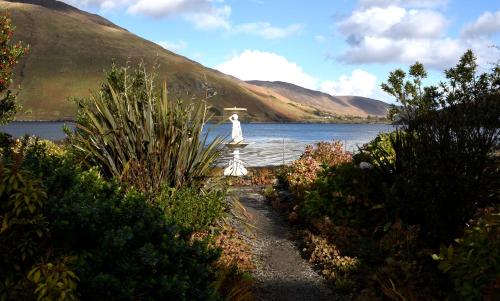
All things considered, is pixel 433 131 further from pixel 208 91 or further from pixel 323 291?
pixel 208 91

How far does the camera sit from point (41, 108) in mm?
180375

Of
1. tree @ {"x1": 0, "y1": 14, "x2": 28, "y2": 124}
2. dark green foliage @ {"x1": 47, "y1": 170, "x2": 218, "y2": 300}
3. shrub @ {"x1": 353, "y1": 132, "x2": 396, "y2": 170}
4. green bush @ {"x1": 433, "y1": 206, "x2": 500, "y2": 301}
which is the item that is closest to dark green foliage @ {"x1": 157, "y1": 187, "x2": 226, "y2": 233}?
shrub @ {"x1": 353, "y1": 132, "x2": 396, "y2": 170}

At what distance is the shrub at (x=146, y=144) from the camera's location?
6992mm

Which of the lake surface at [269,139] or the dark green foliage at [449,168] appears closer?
the dark green foliage at [449,168]

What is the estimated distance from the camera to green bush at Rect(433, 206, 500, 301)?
14.7ft

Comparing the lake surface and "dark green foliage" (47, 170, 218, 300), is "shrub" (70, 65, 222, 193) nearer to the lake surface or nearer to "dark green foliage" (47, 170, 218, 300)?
the lake surface

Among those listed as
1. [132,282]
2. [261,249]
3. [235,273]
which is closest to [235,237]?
[261,249]

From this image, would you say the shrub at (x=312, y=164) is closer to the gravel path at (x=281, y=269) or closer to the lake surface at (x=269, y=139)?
the lake surface at (x=269, y=139)

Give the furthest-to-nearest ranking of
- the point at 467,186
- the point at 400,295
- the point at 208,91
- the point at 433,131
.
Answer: the point at 208,91 → the point at 433,131 → the point at 467,186 → the point at 400,295

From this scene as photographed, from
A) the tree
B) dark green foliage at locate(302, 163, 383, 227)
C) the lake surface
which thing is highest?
the tree

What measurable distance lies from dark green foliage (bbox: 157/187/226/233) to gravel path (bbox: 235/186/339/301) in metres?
0.88

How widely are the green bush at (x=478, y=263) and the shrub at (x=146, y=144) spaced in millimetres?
3675

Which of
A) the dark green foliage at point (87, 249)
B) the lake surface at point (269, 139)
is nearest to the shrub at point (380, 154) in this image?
the lake surface at point (269, 139)

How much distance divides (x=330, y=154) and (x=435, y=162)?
272 inches
